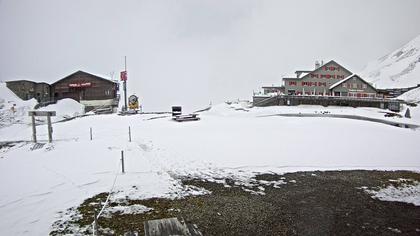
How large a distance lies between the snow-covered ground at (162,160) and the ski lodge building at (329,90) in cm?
2290

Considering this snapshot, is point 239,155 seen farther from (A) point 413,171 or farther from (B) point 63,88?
(B) point 63,88

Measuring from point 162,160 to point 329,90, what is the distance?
4911cm

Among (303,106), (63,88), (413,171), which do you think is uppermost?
(63,88)

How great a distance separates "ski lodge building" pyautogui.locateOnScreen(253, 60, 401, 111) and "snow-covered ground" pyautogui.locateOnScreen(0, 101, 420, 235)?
75.1 feet

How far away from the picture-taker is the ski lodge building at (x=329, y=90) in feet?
141

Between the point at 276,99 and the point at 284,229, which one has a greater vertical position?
the point at 276,99

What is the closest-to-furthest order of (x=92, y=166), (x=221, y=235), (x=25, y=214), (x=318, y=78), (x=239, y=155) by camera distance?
(x=221, y=235) < (x=25, y=214) < (x=92, y=166) < (x=239, y=155) < (x=318, y=78)

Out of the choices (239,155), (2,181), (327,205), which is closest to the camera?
(327,205)

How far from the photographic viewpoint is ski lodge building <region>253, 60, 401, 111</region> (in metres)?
43.0

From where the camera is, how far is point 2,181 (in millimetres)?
9234

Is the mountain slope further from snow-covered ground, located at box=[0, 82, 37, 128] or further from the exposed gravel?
snow-covered ground, located at box=[0, 82, 37, 128]

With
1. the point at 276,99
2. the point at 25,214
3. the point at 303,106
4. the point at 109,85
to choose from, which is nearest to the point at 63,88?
the point at 109,85

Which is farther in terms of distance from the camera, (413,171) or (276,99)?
(276,99)

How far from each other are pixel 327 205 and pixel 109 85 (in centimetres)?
5413
